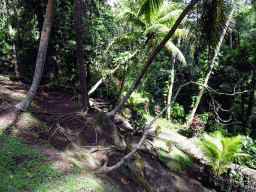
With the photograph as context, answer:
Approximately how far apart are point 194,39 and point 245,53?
26.5 feet

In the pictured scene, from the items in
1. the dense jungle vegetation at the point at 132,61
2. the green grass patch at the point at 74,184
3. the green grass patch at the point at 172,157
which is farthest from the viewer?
the green grass patch at the point at 172,157

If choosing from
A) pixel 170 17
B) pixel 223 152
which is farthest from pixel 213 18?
pixel 223 152

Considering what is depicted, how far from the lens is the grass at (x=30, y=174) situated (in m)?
2.31

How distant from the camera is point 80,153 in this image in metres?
4.23

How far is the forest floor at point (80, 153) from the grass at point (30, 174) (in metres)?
0.02

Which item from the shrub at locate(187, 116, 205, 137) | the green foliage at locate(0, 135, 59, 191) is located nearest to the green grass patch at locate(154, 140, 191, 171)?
the shrub at locate(187, 116, 205, 137)

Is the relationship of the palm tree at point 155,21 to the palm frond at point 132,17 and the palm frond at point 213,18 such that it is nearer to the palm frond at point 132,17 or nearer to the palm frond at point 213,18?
the palm frond at point 132,17

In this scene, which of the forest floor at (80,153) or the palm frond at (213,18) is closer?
the forest floor at (80,153)

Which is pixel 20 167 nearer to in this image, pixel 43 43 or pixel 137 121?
pixel 43 43

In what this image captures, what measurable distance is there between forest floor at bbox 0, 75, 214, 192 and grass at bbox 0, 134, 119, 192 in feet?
0.06

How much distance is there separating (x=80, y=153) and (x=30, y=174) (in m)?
1.78

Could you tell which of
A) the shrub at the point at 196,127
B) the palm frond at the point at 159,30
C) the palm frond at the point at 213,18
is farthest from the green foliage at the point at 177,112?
the palm frond at the point at 213,18

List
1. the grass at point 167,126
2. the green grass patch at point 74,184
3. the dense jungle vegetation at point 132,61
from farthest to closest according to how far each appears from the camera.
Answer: the grass at point 167,126, the dense jungle vegetation at point 132,61, the green grass patch at point 74,184

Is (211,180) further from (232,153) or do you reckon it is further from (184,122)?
(184,122)
